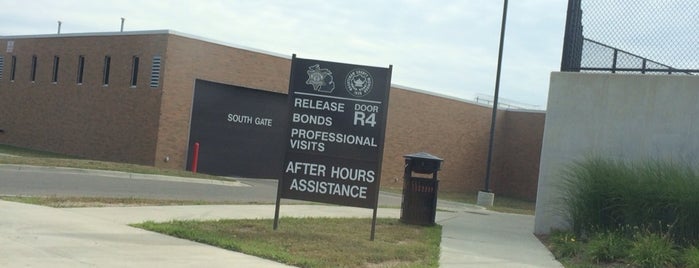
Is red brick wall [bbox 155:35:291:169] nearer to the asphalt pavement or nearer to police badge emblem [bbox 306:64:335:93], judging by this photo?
the asphalt pavement

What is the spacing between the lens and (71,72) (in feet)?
105

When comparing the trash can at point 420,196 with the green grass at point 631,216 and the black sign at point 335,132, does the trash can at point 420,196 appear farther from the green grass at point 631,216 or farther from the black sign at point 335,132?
the black sign at point 335,132

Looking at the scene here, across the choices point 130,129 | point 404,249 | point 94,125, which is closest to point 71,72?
point 94,125

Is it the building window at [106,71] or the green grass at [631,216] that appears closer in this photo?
the green grass at [631,216]

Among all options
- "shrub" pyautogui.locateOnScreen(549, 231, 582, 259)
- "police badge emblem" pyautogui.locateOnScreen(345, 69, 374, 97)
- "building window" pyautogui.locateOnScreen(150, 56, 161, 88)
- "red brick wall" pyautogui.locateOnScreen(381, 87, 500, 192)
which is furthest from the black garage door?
"police badge emblem" pyautogui.locateOnScreen(345, 69, 374, 97)

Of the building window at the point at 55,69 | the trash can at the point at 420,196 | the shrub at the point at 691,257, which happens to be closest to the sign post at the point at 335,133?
the trash can at the point at 420,196

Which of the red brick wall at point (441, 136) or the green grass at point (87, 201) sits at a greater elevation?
the red brick wall at point (441, 136)

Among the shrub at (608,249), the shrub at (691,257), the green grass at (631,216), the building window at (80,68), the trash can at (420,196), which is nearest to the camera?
the shrub at (691,257)

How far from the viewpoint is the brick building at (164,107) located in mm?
27828

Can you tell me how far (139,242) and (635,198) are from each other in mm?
7145

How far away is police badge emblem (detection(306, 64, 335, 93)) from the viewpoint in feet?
35.6

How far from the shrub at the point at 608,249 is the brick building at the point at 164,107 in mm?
19871

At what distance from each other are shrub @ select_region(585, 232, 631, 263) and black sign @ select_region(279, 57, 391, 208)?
312 centimetres

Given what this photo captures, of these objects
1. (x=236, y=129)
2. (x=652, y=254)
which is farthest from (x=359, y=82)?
(x=236, y=129)
